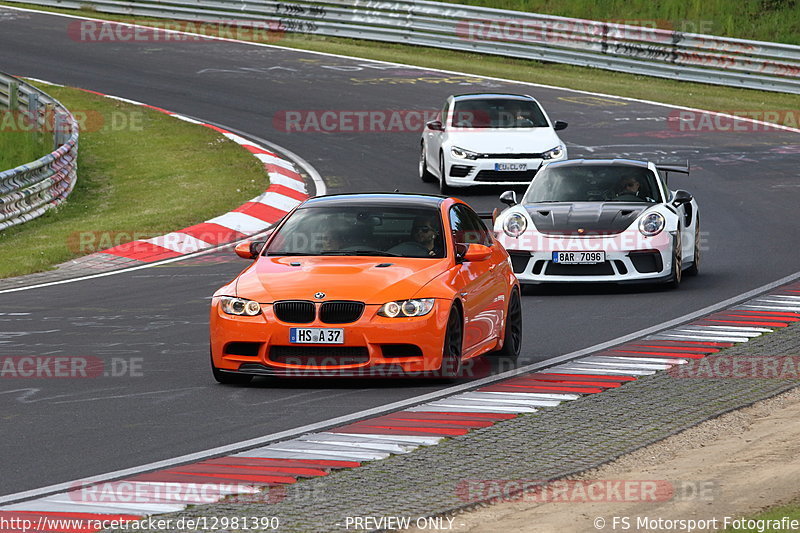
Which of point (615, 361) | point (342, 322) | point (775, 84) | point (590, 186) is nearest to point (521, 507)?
point (342, 322)

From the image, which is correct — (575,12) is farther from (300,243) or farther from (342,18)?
(300,243)

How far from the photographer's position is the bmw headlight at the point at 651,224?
1589 cm

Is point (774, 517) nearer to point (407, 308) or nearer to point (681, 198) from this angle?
point (407, 308)

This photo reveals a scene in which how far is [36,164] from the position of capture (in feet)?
73.0

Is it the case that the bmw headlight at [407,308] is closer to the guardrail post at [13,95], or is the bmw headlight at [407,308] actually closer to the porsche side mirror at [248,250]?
Answer: the porsche side mirror at [248,250]

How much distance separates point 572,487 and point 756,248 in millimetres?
11899

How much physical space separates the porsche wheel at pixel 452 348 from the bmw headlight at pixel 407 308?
0.66ft

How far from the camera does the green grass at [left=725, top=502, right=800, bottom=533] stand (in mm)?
6426

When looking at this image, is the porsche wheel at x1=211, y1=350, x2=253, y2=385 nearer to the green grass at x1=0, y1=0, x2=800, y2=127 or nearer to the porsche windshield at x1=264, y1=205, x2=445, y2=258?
the porsche windshield at x1=264, y1=205, x2=445, y2=258

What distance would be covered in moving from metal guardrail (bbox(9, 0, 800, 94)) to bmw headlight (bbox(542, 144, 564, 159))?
13.0m

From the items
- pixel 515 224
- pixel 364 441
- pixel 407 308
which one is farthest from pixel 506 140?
pixel 364 441

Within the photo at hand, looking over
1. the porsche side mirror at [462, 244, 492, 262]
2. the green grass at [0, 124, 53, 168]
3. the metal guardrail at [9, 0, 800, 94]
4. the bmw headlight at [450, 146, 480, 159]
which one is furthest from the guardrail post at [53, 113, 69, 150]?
the porsche side mirror at [462, 244, 492, 262]

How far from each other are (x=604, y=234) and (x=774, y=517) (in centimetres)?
927
